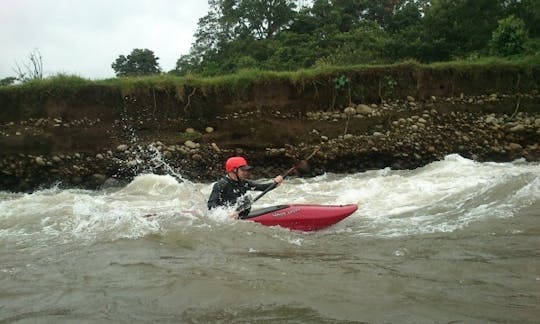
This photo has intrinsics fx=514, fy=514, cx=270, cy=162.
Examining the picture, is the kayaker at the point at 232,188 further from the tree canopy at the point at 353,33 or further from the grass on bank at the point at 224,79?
the tree canopy at the point at 353,33

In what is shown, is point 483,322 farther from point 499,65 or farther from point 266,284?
point 499,65

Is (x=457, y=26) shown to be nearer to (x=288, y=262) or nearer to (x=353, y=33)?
(x=353, y=33)

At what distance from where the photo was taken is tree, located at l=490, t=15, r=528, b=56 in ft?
47.0

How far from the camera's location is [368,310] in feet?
11.3

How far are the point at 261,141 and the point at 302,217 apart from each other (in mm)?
5353

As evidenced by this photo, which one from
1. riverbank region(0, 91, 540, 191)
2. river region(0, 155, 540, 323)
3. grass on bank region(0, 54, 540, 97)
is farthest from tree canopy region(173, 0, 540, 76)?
river region(0, 155, 540, 323)

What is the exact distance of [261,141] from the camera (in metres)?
11.6

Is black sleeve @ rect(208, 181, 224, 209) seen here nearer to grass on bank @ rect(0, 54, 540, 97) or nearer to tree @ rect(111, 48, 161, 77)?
grass on bank @ rect(0, 54, 540, 97)

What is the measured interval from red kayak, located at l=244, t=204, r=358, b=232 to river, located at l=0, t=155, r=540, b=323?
0.44 feet

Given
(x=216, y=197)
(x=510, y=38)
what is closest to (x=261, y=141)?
(x=216, y=197)

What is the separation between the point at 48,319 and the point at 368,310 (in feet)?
7.14

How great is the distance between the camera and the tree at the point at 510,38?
14312 mm

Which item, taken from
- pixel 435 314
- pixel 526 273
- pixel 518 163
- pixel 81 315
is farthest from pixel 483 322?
pixel 518 163

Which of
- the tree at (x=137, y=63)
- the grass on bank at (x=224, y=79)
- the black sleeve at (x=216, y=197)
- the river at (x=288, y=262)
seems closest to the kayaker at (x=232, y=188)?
the black sleeve at (x=216, y=197)
